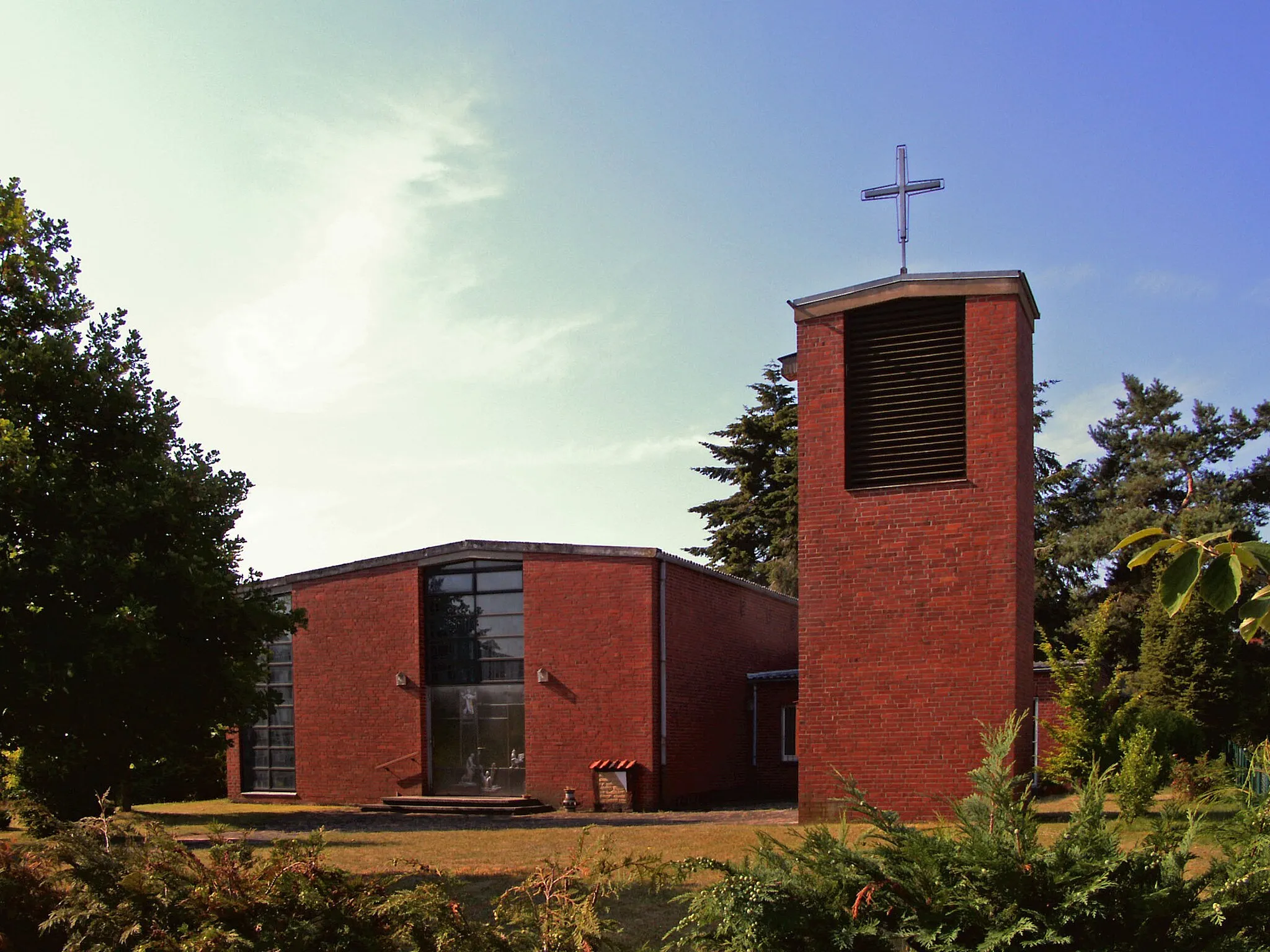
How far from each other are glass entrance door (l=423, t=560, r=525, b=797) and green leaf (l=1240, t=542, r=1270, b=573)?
2083 cm

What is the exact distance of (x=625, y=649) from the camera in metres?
22.4

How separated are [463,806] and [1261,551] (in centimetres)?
2112

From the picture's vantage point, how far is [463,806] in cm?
2248

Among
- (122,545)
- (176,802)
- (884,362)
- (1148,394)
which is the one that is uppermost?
(1148,394)

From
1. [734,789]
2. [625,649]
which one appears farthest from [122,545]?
[734,789]

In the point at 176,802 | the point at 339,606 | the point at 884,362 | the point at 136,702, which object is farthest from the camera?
the point at 176,802

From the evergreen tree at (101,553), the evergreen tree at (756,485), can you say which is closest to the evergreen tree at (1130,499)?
the evergreen tree at (756,485)

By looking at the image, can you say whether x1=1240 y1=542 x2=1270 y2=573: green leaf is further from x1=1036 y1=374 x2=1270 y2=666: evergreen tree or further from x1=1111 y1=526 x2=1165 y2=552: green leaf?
x1=1036 y1=374 x2=1270 y2=666: evergreen tree

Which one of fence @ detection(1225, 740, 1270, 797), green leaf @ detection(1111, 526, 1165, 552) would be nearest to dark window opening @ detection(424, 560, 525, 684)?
fence @ detection(1225, 740, 1270, 797)

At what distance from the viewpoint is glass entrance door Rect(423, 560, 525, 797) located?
23.4 metres

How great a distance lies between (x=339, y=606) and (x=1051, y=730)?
15.9m

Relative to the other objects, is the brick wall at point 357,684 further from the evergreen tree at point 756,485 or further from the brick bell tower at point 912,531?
the evergreen tree at point 756,485

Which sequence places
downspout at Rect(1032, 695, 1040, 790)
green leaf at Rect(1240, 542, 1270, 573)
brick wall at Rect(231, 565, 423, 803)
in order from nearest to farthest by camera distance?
1. green leaf at Rect(1240, 542, 1270, 573)
2. downspout at Rect(1032, 695, 1040, 790)
3. brick wall at Rect(231, 565, 423, 803)

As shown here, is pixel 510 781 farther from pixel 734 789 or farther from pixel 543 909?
pixel 543 909
